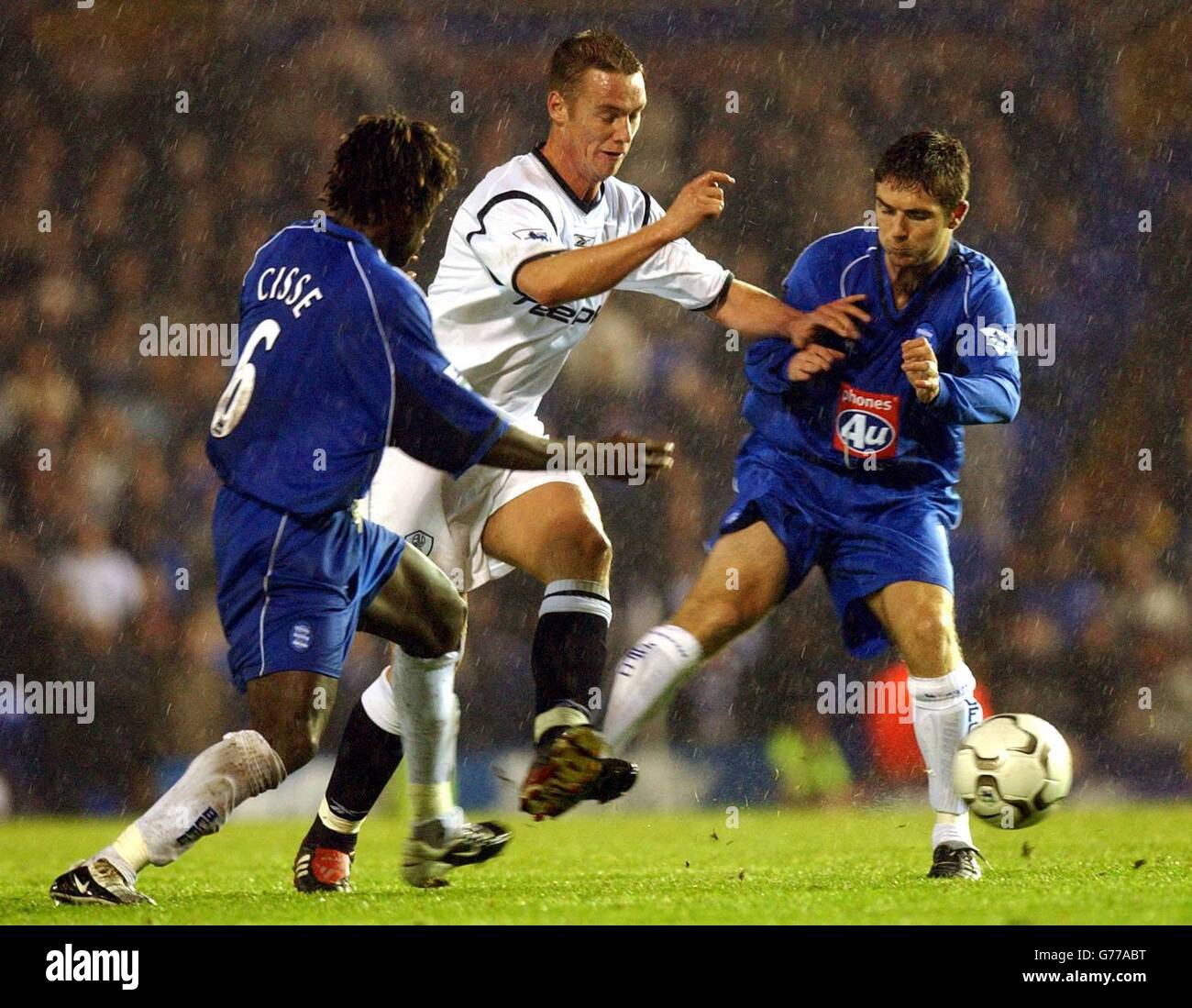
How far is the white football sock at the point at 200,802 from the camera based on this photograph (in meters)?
4.14

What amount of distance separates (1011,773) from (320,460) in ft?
7.22

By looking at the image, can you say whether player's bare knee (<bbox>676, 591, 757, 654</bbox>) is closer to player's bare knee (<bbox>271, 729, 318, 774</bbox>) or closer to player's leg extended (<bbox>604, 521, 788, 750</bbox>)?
player's leg extended (<bbox>604, 521, 788, 750</bbox>)

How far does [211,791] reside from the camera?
13.7 ft

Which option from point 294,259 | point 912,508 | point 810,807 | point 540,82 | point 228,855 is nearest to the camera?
point 294,259

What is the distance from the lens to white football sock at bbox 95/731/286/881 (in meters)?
4.14

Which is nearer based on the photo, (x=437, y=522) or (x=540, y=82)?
(x=437, y=522)

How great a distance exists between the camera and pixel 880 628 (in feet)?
17.4

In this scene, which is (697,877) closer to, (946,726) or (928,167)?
(946,726)

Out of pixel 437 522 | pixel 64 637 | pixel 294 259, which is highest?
pixel 294 259

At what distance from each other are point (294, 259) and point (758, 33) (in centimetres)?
503

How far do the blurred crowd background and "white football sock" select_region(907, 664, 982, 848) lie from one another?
10.5ft

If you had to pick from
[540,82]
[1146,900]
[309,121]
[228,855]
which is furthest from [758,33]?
[1146,900]
